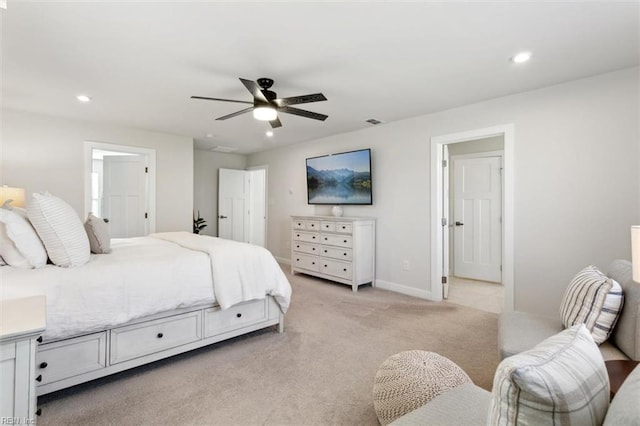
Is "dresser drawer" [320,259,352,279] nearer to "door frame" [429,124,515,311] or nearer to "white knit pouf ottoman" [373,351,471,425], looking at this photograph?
"door frame" [429,124,515,311]

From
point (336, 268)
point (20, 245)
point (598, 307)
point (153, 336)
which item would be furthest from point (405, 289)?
point (20, 245)

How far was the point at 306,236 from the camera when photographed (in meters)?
5.03

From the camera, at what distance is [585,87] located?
277 cm

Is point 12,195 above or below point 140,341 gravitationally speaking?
above

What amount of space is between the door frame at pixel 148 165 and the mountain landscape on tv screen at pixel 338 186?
2.48 metres

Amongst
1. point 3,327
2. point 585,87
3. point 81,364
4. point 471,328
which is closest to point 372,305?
point 471,328

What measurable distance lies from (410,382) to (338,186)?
12.0 ft

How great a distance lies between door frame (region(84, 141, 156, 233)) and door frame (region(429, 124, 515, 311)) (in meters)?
4.11

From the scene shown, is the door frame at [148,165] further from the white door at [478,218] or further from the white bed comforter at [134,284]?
the white door at [478,218]

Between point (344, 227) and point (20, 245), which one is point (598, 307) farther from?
point (20, 245)

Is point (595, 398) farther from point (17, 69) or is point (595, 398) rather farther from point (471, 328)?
point (17, 69)

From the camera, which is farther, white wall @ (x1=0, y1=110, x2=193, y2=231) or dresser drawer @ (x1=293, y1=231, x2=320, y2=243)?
dresser drawer @ (x1=293, y1=231, x2=320, y2=243)

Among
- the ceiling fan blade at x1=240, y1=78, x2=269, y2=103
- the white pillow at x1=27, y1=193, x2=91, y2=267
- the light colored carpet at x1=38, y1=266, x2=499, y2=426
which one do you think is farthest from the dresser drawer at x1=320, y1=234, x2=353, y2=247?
the white pillow at x1=27, y1=193, x2=91, y2=267

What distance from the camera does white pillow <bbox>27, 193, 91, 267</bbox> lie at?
191cm
